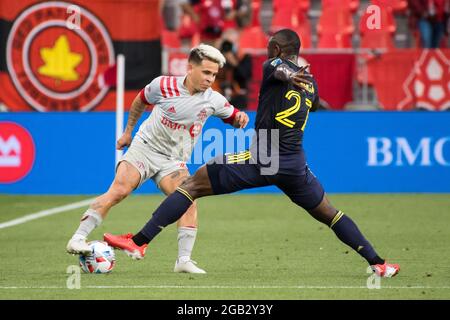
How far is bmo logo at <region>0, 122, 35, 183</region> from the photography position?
58.0 feet

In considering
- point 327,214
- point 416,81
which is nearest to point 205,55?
point 327,214

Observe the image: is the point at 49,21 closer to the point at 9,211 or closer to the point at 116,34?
the point at 116,34

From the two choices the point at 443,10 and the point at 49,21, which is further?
the point at 443,10

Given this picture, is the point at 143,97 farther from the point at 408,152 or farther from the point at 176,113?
the point at 408,152

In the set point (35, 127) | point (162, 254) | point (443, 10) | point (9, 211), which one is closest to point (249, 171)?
point (162, 254)

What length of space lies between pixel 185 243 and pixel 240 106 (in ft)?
31.8

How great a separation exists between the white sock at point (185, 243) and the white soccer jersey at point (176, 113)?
2.22 feet

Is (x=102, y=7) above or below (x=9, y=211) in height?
above

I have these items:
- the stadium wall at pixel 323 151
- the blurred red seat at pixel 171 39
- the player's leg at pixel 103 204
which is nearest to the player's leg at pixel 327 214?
the player's leg at pixel 103 204

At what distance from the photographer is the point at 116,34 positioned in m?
19.5

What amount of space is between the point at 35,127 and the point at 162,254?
6996 mm

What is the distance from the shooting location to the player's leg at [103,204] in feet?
31.7

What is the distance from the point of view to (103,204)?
32.4 ft

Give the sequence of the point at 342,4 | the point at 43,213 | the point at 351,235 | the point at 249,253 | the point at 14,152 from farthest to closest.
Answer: the point at 342,4 < the point at 14,152 < the point at 43,213 < the point at 249,253 < the point at 351,235
